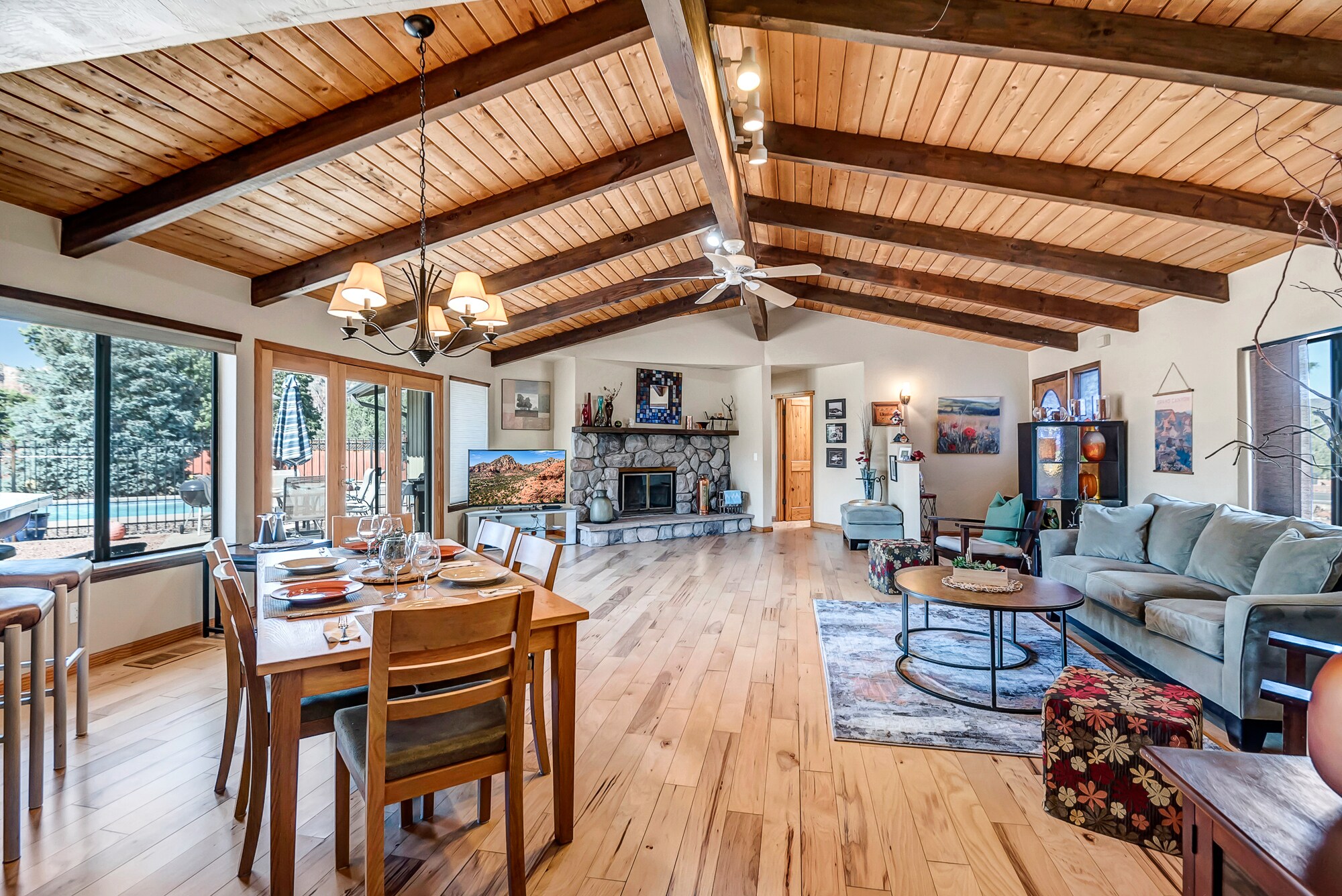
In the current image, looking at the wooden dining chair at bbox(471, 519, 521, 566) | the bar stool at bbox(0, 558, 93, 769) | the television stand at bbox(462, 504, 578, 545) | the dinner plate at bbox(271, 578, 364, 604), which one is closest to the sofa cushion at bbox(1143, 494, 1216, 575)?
the wooden dining chair at bbox(471, 519, 521, 566)

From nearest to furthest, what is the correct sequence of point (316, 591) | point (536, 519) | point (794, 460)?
1. point (316, 591)
2. point (536, 519)
3. point (794, 460)

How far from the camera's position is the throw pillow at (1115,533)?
4.03 meters

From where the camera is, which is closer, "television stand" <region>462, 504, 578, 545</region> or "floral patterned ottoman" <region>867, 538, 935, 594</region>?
"floral patterned ottoman" <region>867, 538, 935, 594</region>

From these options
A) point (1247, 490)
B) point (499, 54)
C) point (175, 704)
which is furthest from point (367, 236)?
point (1247, 490)

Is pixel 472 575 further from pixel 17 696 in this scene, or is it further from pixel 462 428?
pixel 462 428

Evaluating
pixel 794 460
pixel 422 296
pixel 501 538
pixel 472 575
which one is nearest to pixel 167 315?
pixel 422 296

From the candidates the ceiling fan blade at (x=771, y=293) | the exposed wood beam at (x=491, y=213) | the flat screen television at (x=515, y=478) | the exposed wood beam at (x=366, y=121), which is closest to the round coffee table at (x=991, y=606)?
the ceiling fan blade at (x=771, y=293)

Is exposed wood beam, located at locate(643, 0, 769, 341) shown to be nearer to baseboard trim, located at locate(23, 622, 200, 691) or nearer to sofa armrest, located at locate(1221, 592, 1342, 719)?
sofa armrest, located at locate(1221, 592, 1342, 719)

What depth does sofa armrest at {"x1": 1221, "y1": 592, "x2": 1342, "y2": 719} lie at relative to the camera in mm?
2289

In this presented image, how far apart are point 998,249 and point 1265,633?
127 inches

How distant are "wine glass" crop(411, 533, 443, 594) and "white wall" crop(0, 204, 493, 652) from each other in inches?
109

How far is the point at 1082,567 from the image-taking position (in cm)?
396

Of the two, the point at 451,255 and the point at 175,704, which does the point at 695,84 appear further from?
the point at 175,704

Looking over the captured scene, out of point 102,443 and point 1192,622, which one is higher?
point 102,443
